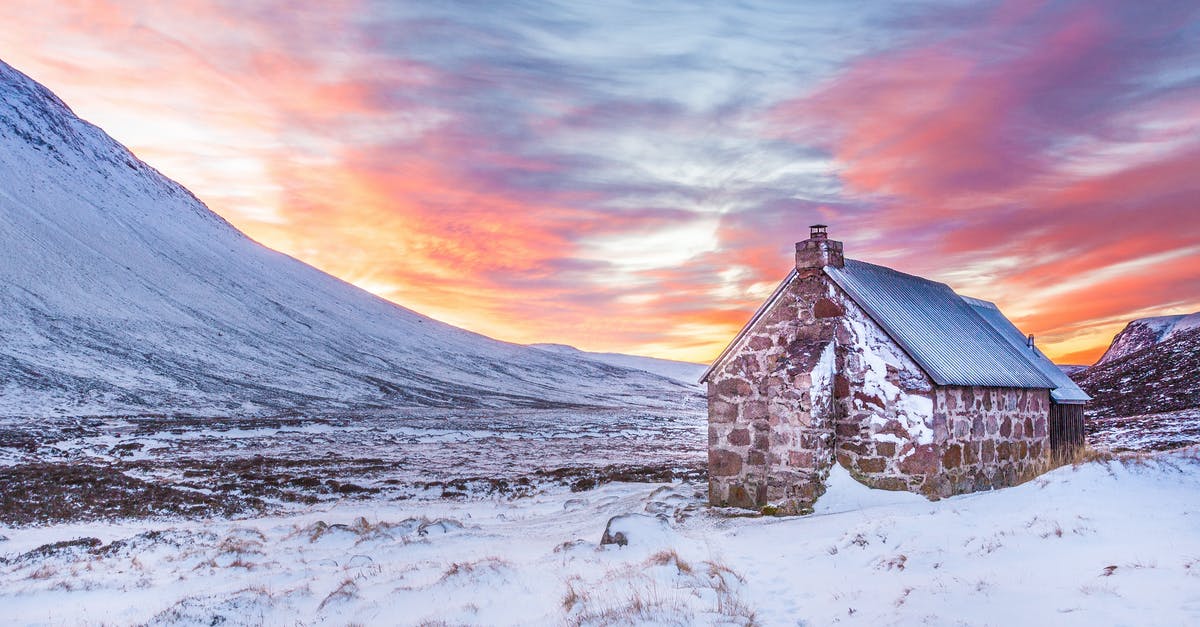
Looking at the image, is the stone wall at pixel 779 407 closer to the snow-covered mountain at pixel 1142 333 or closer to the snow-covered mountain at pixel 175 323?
the snow-covered mountain at pixel 175 323

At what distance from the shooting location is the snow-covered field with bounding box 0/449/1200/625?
8.03m

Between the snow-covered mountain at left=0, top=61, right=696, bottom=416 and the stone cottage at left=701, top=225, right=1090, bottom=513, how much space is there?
5283 cm

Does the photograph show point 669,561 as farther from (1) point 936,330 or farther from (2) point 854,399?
(1) point 936,330

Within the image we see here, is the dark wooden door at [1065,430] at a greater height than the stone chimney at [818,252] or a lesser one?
lesser

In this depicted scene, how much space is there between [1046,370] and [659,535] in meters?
12.6

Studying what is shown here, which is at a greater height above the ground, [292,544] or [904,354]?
[904,354]

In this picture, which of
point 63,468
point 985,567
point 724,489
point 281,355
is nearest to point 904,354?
point 724,489

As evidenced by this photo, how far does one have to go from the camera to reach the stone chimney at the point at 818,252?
17.0 m

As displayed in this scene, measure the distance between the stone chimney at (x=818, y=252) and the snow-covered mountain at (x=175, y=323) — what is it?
53.9 m

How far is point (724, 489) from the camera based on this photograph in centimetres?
1722

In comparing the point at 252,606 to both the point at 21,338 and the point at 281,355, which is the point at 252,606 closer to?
the point at 21,338

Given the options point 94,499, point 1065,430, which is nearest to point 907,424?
point 1065,430

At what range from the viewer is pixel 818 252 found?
17094mm

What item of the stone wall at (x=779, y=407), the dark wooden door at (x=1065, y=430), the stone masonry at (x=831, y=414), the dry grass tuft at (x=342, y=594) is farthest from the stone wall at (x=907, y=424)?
the dry grass tuft at (x=342, y=594)
